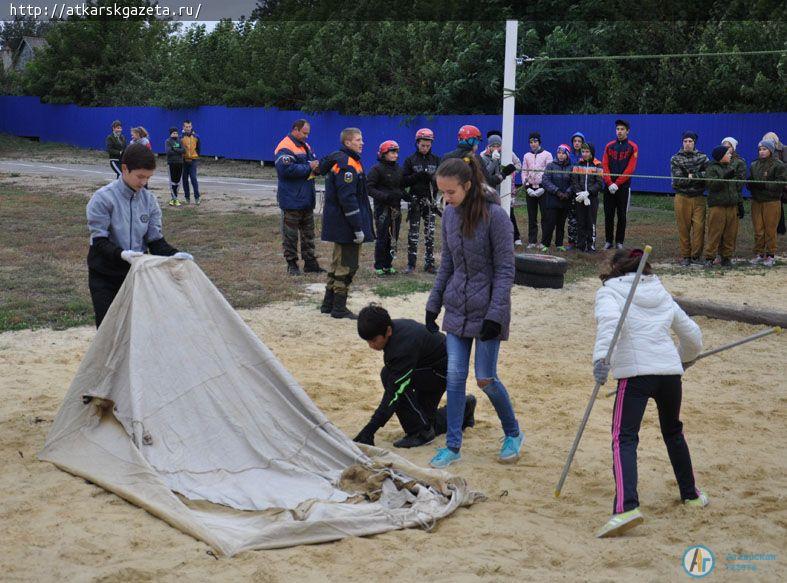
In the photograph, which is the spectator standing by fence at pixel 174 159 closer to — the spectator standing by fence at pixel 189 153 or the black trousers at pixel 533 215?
the spectator standing by fence at pixel 189 153

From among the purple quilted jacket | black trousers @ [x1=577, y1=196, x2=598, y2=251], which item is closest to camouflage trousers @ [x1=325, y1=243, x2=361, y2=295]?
the purple quilted jacket

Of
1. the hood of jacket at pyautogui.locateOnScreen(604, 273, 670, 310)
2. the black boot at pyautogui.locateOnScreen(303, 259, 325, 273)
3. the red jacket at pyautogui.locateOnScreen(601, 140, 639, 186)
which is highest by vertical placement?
the red jacket at pyautogui.locateOnScreen(601, 140, 639, 186)

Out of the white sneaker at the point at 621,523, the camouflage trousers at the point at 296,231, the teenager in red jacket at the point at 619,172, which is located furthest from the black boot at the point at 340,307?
the teenager in red jacket at the point at 619,172

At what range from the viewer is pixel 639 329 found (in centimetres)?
500

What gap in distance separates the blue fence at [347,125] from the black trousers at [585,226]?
923cm

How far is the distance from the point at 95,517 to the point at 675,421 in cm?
309

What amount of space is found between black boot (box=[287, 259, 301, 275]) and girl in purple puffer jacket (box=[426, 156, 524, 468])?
21.7 feet

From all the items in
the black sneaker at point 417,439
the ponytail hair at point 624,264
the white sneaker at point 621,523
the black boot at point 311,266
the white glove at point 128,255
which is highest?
the ponytail hair at point 624,264

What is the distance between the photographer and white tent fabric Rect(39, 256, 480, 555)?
498 cm

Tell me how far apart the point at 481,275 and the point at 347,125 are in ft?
87.3

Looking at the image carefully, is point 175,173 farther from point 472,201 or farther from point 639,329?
point 639,329

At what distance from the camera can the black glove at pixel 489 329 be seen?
5.60 m

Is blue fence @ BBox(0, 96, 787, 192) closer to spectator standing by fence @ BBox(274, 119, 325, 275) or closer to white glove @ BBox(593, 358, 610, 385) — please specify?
spectator standing by fence @ BBox(274, 119, 325, 275)

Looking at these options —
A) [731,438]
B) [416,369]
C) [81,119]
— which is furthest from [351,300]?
[81,119]
